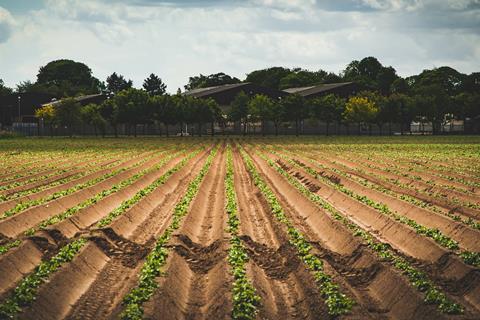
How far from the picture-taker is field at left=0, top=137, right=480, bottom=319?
856 cm

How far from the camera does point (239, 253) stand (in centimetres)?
1138

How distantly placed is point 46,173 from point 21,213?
42.4ft

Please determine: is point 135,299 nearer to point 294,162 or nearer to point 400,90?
point 294,162

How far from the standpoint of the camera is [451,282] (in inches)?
374

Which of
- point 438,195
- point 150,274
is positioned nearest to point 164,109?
point 438,195

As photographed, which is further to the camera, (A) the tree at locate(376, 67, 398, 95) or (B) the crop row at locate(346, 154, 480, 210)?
(A) the tree at locate(376, 67, 398, 95)

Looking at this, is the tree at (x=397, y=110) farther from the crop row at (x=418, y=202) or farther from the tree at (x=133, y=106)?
the crop row at (x=418, y=202)

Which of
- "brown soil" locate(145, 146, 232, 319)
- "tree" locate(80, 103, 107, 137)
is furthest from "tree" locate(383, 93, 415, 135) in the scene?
"brown soil" locate(145, 146, 232, 319)

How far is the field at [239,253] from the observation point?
8.56 meters

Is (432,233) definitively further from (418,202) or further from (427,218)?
(418,202)

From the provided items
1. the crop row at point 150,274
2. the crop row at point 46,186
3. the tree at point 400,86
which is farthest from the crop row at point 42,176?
the tree at point 400,86

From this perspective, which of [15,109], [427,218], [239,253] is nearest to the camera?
[239,253]

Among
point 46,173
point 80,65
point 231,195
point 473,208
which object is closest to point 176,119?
point 46,173

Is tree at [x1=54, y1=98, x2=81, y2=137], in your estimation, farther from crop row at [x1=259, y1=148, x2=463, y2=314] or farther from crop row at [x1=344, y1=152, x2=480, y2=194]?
crop row at [x1=259, y1=148, x2=463, y2=314]
